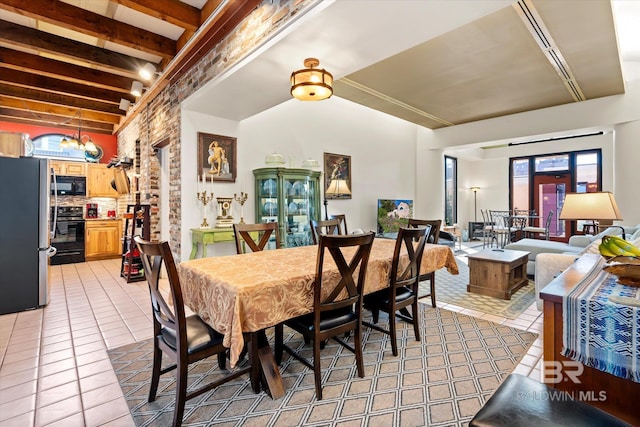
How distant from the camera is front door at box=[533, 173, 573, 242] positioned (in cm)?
856

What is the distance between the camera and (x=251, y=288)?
5.32 ft

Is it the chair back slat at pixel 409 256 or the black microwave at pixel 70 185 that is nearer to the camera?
the chair back slat at pixel 409 256

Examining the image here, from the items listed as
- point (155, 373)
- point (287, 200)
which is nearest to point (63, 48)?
point (287, 200)

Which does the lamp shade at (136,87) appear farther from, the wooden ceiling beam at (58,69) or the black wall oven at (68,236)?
the black wall oven at (68,236)

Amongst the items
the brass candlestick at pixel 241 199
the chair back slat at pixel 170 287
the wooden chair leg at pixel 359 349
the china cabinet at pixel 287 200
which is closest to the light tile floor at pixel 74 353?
the chair back slat at pixel 170 287

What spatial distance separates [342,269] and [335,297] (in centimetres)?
22

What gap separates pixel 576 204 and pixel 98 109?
7.90 m

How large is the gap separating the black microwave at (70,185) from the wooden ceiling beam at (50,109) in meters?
1.31

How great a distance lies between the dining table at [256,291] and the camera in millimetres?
1597

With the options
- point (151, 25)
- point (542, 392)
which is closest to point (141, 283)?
point (151, 25)

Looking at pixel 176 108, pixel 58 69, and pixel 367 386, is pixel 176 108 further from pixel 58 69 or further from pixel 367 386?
pixel 367 386

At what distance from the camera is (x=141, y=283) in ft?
15.3

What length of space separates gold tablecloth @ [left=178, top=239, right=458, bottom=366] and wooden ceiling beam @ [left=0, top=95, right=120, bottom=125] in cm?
649

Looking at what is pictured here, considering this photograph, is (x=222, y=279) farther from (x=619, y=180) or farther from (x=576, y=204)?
(x=619, y=180)
